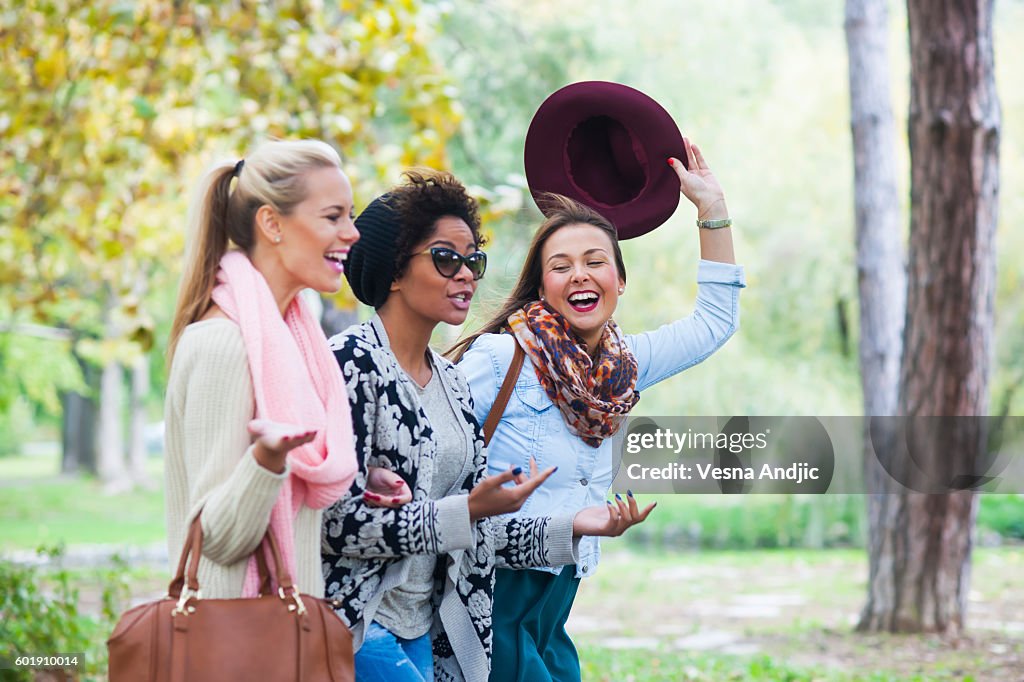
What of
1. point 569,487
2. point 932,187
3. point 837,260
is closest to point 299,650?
point 569,487

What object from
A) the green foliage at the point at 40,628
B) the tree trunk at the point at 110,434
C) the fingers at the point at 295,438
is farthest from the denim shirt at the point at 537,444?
the tree trunk at the point at 110,434

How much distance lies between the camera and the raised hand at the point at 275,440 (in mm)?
2355

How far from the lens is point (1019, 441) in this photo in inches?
630

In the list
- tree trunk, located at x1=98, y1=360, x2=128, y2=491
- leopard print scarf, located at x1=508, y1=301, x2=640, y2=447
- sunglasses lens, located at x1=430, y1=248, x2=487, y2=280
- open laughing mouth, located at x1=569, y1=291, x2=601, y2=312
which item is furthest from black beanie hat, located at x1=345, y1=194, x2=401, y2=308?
tree trunk, located at x1=98, y1=360, x2=128, y2=491

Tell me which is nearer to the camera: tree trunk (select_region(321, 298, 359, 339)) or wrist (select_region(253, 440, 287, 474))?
wrist (select_region(253, 440, 287, 474))

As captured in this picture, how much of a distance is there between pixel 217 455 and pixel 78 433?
34.5m

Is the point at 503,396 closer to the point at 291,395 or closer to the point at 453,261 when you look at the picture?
the point at 453,261

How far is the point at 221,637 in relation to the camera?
2.40 m

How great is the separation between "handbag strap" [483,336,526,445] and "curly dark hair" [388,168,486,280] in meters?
0.47

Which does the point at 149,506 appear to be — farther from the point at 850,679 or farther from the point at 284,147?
the point at 284,147

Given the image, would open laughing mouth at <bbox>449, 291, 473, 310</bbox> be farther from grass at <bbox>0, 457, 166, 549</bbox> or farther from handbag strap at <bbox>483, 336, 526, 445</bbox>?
grass at <bbox>0, 457, 166, 549</bbox>

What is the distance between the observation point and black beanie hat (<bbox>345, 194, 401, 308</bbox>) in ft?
10.1

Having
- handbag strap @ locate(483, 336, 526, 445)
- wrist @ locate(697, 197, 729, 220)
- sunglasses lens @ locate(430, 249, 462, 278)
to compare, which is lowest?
handbag strap @ locate(483, 336, 526, 445)

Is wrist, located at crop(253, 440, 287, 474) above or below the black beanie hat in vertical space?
below
